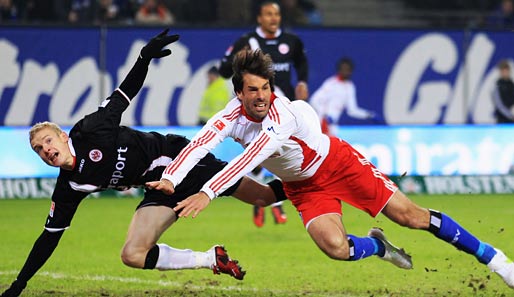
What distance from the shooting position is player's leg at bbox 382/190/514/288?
770cm

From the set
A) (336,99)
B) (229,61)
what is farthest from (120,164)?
(336,99)

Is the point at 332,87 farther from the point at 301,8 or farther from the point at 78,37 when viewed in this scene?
the point at 78,37

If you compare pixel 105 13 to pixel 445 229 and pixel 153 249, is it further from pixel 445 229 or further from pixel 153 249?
pixel 445 229

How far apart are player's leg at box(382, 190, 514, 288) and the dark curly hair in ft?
4.41

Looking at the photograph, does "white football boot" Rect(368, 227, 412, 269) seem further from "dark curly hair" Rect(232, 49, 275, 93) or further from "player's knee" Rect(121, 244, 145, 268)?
"player's knee" Rect(121, 244, 145, 268)

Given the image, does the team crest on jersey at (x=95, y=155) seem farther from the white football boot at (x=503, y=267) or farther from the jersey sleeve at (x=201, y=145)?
the white football boot at (x=503, y=267)

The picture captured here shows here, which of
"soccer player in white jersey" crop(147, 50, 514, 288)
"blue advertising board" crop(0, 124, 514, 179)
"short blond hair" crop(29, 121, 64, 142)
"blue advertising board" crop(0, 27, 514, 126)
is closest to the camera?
"soccer player in white jersey" crop(147, 50, 514, 288)

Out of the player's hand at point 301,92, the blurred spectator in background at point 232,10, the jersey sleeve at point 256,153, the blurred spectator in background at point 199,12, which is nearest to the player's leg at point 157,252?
the jersey sleeve at point 256,153

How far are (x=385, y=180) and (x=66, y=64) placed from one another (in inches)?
439

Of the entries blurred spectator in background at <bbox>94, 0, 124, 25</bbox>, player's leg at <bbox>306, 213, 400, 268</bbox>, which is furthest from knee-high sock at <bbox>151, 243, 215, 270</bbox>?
blurred spectator in background at <bbox>94, 0, 124, 25</bbox>

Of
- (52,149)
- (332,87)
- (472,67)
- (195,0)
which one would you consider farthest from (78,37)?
(52,149)

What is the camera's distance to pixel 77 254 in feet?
35.1

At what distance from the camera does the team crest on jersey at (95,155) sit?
7.55 meters

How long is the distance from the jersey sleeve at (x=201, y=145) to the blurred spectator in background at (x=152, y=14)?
1177 centimetres
